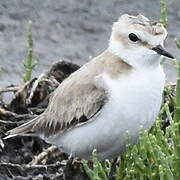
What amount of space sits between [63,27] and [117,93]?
236 inches

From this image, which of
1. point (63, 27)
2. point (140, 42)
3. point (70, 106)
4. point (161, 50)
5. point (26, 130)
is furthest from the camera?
point (63, 27)

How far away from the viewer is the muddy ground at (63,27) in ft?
41.0

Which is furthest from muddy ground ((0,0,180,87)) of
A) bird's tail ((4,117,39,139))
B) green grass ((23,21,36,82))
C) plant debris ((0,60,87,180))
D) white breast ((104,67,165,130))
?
white breast ((104,67,165,130))

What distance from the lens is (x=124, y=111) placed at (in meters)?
7.44

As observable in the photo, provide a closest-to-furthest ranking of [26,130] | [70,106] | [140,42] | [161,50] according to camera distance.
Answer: [161,50]
[140,42]
[70,106]
[26,130]

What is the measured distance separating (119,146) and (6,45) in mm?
5155

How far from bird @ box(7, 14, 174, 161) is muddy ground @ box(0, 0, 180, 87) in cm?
413

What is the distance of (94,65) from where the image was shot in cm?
780

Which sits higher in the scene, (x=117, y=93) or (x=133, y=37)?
(x=133, y=37)

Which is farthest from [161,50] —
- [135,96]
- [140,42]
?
[135,96]

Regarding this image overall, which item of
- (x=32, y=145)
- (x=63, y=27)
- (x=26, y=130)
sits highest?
(x=63, y=27)

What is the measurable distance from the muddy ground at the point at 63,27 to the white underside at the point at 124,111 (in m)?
4.31

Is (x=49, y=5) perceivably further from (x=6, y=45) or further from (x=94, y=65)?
(x=94, y=65)

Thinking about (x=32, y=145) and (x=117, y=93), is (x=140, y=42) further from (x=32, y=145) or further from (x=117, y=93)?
(x=32, y=145)
